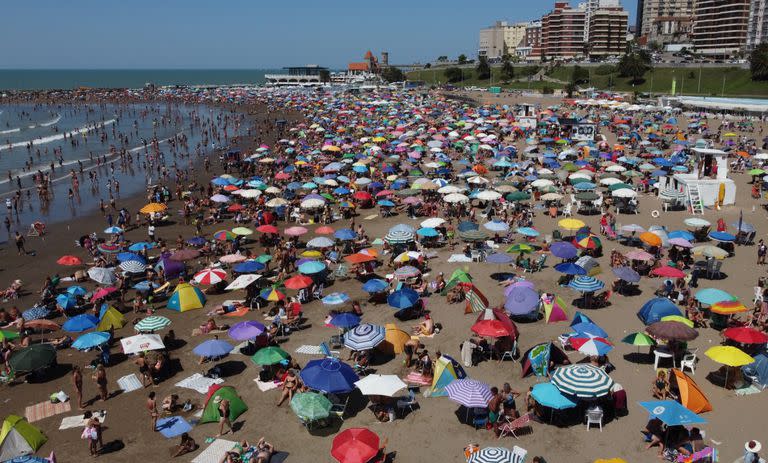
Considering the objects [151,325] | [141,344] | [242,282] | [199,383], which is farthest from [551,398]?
[242,282]

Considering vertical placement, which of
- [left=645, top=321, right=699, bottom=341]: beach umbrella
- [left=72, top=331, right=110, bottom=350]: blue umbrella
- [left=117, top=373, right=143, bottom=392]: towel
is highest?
[left=645, top=321, right=699, bottom=341]: beach umbrella

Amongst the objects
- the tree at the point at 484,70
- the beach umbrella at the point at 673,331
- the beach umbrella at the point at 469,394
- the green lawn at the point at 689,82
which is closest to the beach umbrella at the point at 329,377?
the beach umbrella at the point at 469,394

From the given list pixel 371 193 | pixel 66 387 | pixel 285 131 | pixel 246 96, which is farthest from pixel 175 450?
pixel 246 96

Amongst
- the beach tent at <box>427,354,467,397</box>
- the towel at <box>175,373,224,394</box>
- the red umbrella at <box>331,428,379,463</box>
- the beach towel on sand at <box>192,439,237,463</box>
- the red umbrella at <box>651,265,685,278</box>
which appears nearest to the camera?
the red umbrella at <box>331,428,379,463</box>

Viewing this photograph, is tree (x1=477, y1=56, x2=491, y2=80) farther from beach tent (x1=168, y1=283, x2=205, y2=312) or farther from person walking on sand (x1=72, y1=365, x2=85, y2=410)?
person walking on sand (x1=72, y1=365, x2=85, y2=410)

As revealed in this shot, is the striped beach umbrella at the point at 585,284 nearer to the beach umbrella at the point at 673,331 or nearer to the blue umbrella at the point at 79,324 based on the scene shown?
the beach umbrella at the point at 673,331

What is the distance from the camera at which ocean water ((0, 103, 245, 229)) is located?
32425 millimetres

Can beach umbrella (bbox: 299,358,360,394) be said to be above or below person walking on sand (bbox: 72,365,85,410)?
above

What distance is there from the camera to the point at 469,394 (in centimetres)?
1020

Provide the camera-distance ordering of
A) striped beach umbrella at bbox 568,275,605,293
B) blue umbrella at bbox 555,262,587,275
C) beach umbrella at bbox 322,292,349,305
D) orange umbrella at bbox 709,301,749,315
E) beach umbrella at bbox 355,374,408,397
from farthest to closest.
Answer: blue umbrella at bbox 555,262,587,275 → beach umbrella at bbox 322,292,349,305 → striped beach umbrella at bbox 568,275,605,293 → orange umbrella at bbox 709,301,749,315 → beach umbrella at bbox 355,374,408,397

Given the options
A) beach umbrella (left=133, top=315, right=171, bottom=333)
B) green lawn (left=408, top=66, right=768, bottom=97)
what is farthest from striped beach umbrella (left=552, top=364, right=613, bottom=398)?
green lawn (left=408, top=66, right=768, bottom=97)

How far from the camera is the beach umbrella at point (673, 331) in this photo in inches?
455

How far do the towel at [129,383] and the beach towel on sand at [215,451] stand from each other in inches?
128

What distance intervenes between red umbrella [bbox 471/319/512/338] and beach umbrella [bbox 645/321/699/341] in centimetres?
289
